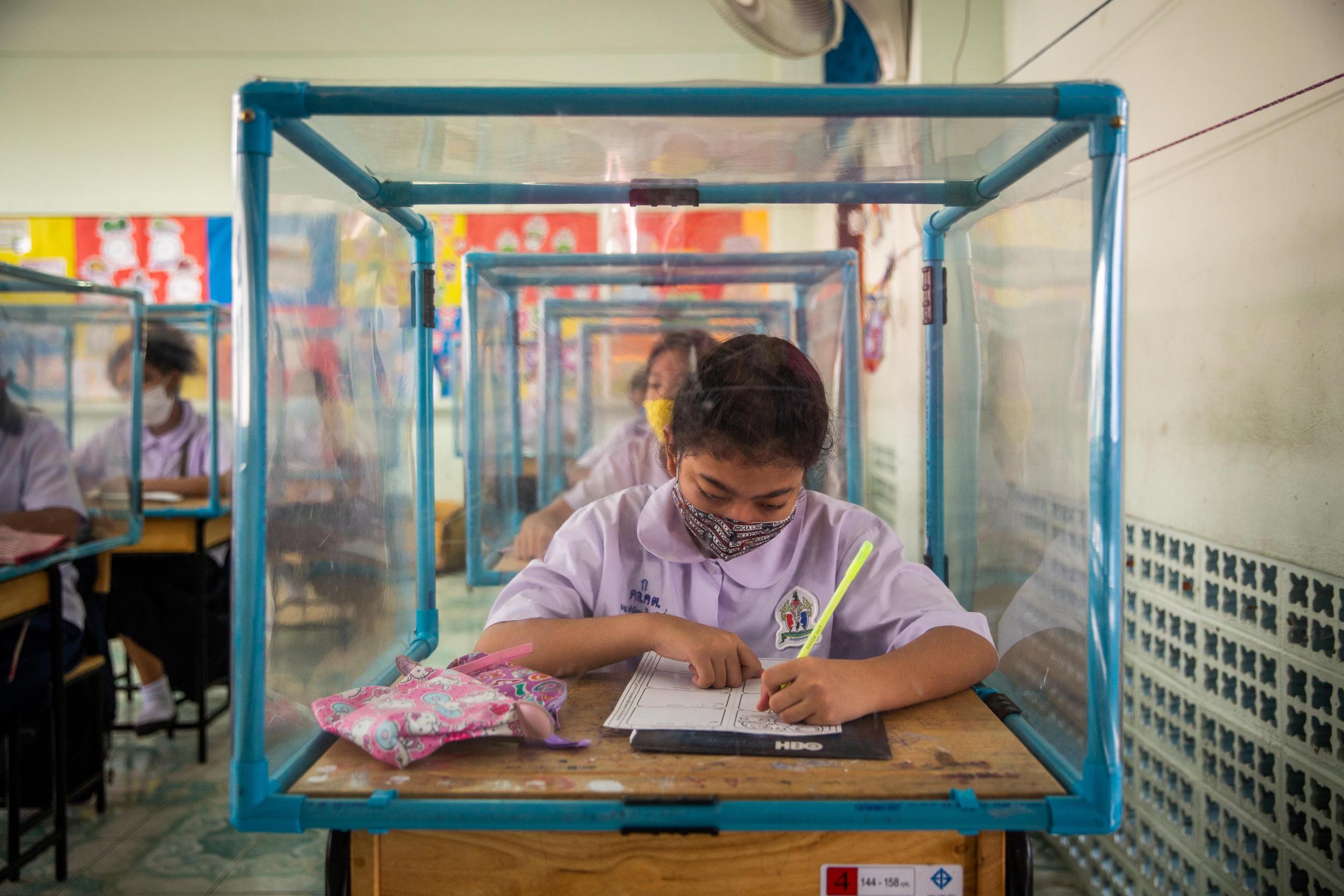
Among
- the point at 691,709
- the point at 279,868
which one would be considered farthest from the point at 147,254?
the point at 691,709

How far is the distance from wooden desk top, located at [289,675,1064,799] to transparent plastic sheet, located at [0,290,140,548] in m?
1.85

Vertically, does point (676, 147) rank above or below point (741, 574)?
above

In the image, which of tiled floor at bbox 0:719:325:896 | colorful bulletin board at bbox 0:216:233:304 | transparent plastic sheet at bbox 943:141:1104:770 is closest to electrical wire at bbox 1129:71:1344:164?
transparent plastic sheet at bbox 943:141:1104:770

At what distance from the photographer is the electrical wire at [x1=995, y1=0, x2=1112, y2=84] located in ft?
5.98

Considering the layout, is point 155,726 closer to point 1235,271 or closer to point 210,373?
point 210,373

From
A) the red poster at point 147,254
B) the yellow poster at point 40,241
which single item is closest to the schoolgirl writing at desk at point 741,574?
the red poster at point 147,254

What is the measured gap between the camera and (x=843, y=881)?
31.6 inches

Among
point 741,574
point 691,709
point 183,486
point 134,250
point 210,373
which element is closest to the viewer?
point 691,709

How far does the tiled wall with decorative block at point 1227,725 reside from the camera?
1.16 m

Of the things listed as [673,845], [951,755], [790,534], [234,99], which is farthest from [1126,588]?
[234,99]

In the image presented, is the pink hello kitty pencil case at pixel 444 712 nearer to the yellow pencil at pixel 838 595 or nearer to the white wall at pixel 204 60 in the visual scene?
the yellow pencil at pixel 838 595

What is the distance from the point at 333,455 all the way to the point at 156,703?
2388mm

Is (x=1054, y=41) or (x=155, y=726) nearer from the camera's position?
(x=1054, y=41)

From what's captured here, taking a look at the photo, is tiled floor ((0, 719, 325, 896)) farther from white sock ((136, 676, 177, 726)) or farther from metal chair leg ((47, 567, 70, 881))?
white sock ((136, 676, 177, 726))
